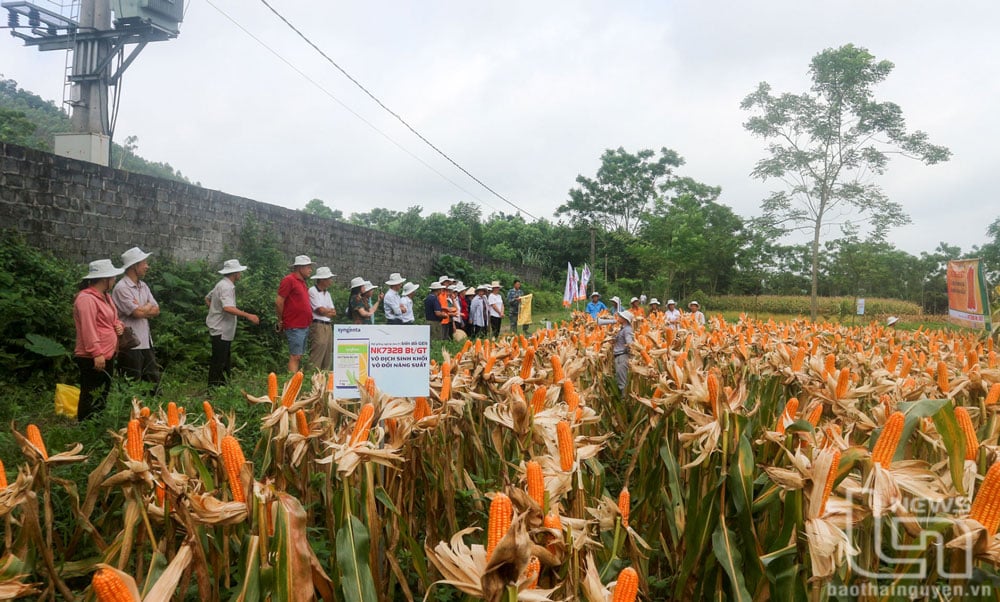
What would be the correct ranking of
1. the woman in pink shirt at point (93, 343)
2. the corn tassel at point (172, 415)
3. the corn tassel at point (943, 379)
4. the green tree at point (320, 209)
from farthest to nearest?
the green tree at point (320, 209)
the woman in pink shirt at point (93, 343)
the corn tassel at point (943, 379)
the corn tassel at point (172, 415)

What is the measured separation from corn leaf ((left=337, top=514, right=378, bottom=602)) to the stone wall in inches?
326

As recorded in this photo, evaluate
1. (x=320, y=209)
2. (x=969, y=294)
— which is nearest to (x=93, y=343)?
(x=969, y=294)

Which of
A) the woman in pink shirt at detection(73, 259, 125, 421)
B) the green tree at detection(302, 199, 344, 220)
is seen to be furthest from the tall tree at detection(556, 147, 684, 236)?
the woman in pink shirt at detection(73, 259, 125, 421)

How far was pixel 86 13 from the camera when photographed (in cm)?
1617

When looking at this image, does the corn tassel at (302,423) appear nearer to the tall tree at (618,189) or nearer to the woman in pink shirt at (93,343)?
the woman in pink shirt at (93,343)

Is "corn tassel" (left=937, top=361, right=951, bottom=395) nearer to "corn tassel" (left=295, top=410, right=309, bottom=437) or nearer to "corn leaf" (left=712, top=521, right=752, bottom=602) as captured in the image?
"corn leaf" (left=712, top=521, right=752, bottom=602)

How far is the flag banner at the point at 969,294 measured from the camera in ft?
25.9

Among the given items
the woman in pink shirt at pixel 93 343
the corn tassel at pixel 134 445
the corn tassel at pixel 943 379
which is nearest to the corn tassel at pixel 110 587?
the corn tassel at pixel 134 445

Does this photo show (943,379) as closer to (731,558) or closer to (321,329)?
(731,558)

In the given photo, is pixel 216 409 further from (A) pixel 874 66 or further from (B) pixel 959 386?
(A) pixel 874 66

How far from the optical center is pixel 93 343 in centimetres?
458

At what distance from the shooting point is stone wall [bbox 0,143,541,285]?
7.81m

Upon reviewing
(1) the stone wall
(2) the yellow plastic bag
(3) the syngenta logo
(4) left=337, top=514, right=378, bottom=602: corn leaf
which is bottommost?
(2) the yellow plastic bag

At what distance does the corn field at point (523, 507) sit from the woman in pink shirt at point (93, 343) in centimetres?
185
